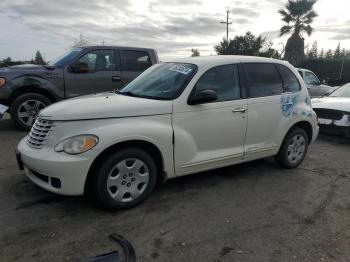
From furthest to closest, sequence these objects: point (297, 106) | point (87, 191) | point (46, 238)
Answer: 1. point (297, 106)
2. point (87, 191)
3. point (46, 238)

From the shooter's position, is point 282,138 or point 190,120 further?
point 282,138

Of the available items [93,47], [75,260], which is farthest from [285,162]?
[93,47]

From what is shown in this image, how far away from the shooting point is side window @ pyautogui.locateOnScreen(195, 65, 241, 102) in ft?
15.4

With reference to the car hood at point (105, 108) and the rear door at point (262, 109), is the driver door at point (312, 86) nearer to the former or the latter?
the rear door at point (262, 109)

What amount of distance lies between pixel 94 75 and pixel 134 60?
1.09m

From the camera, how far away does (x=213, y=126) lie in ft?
15.3

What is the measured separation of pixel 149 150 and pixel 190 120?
0.63 m

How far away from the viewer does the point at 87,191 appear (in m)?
4.07

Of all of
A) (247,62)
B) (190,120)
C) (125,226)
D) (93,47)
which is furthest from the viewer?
(93,47)

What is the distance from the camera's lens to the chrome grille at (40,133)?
3.95 metres

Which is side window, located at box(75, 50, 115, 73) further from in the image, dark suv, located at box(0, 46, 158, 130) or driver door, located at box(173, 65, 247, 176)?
driver door, located at box(173, 65, 247, 176)

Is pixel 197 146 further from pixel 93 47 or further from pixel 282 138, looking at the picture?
pixel 93 47

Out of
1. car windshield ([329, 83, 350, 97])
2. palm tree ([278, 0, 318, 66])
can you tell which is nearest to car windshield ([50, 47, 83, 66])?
car windshield ([329, 83, 350, 97])

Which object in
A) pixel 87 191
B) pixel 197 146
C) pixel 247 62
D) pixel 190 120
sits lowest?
pixel 87 191
